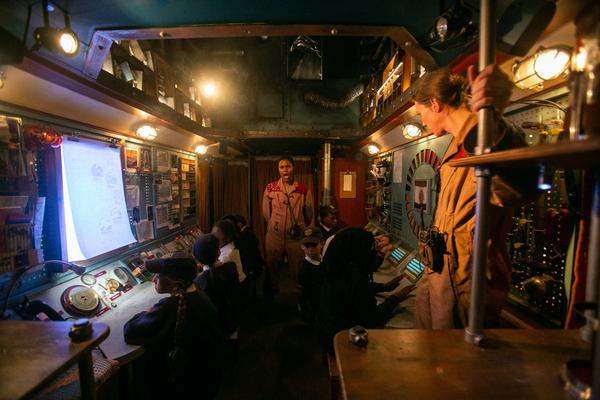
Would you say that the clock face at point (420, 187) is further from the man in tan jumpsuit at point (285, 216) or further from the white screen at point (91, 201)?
the white screen at point (91, 201)

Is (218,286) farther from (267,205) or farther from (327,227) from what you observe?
(267,205)

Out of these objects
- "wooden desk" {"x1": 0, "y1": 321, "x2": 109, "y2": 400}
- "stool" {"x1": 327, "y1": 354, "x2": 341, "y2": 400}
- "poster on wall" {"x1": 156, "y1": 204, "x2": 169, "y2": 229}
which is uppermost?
"poster on wall" {"x1": 156, "y1": 204, "x2": 169, "y2": 229}

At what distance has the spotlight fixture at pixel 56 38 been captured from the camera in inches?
52.7

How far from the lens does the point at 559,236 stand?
1291 mm

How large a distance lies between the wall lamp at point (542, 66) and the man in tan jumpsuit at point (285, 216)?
330 cm

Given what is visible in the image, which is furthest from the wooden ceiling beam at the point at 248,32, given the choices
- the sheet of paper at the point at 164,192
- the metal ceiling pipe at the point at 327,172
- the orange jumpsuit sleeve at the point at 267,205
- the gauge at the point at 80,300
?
the metal ceiling pipe at the point at 327,172

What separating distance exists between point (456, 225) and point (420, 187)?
1.65 m

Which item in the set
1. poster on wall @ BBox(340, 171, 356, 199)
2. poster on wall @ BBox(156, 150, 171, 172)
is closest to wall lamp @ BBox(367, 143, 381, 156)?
poster on wall @ BBox(340, 171, 356, 199)

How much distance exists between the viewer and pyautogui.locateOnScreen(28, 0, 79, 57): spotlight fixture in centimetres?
134

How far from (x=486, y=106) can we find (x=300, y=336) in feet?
10.8

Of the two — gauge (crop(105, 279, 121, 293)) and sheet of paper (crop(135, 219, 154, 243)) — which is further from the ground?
sheet of paper (crop(135, 219, 154, 243))

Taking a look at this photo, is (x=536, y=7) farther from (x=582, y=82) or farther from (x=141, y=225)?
(x=141, y=225)

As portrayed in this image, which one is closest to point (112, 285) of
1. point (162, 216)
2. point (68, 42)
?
point (162, 216)

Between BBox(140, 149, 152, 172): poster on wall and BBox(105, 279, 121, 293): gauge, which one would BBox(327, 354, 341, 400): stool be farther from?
BBox(140, 149, 152, 172): poster on wall
